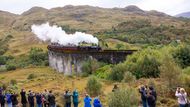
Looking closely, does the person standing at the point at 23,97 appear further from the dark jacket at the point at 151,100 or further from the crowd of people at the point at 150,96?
the dark jacket at the point at 151,100

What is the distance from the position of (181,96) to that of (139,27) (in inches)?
5303

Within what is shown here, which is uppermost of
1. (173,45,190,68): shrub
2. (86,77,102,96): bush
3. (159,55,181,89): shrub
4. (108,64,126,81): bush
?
(159,55,181,89): shrub

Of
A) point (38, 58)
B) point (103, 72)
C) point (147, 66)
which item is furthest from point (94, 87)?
point (38, 58)

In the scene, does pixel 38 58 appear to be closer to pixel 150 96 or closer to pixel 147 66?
pixel 147 66

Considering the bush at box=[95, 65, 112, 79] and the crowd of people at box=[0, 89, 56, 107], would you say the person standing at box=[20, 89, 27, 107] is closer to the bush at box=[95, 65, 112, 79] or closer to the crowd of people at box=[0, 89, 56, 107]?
the crowd of people at box=[0, 89, 56, 107]

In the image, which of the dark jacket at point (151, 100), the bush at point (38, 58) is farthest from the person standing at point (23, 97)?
the bush at point (38, 58)

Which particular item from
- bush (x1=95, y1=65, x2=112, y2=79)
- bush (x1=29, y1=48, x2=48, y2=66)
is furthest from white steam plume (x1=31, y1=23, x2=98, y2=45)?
bush (x1=95, y1=65, x2=112, y2=79)

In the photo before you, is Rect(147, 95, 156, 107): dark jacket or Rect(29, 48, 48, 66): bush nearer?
Rect(147, 95, 156, 107): dark jacket

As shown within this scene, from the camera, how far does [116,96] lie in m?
23.1

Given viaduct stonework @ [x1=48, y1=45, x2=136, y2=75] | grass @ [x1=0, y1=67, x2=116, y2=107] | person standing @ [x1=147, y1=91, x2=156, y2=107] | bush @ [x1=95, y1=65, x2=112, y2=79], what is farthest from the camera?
viaduct stonework @ [x1=48, y1=45, x2=136, y2=75]

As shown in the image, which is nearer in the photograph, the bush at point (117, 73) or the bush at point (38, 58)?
the bush at point (117, 73)

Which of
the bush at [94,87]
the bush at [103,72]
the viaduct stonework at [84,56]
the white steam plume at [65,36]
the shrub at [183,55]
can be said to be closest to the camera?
the bush at [94,87]

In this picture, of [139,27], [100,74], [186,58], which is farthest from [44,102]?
[139,27]

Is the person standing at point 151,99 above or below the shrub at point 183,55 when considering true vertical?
above
